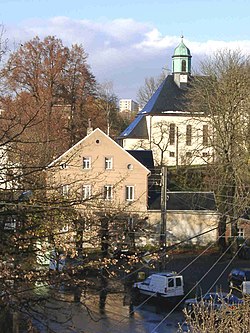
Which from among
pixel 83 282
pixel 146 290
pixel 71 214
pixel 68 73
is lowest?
pixel 146 290

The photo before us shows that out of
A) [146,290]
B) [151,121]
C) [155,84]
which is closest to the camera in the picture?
[146,290]

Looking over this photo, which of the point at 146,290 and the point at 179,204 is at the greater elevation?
the point at 179,204

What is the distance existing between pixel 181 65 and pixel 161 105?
234 inches

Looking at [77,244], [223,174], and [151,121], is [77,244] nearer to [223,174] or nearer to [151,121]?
[223,174]

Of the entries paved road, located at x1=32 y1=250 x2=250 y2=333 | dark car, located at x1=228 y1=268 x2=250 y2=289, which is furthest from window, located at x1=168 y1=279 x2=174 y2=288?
dark car, located at x1=228 y1=268 x2=250 y2=289

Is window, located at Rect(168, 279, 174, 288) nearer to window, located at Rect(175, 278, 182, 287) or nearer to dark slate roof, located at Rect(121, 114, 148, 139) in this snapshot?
window, located at Rect(175, 278, 182, 287)

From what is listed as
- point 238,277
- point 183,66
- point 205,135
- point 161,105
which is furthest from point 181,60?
point 238,277

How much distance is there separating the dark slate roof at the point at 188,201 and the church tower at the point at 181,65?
24.4 meters

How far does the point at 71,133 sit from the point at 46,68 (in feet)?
17.4

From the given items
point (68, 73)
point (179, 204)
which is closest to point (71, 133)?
point (68, 73)

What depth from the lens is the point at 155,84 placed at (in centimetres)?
7306

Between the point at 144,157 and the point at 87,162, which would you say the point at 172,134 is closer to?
the point at 144,157

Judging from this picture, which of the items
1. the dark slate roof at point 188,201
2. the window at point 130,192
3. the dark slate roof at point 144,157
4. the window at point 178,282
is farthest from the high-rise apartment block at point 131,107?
the window at point 178,282

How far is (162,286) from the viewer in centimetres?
2238
